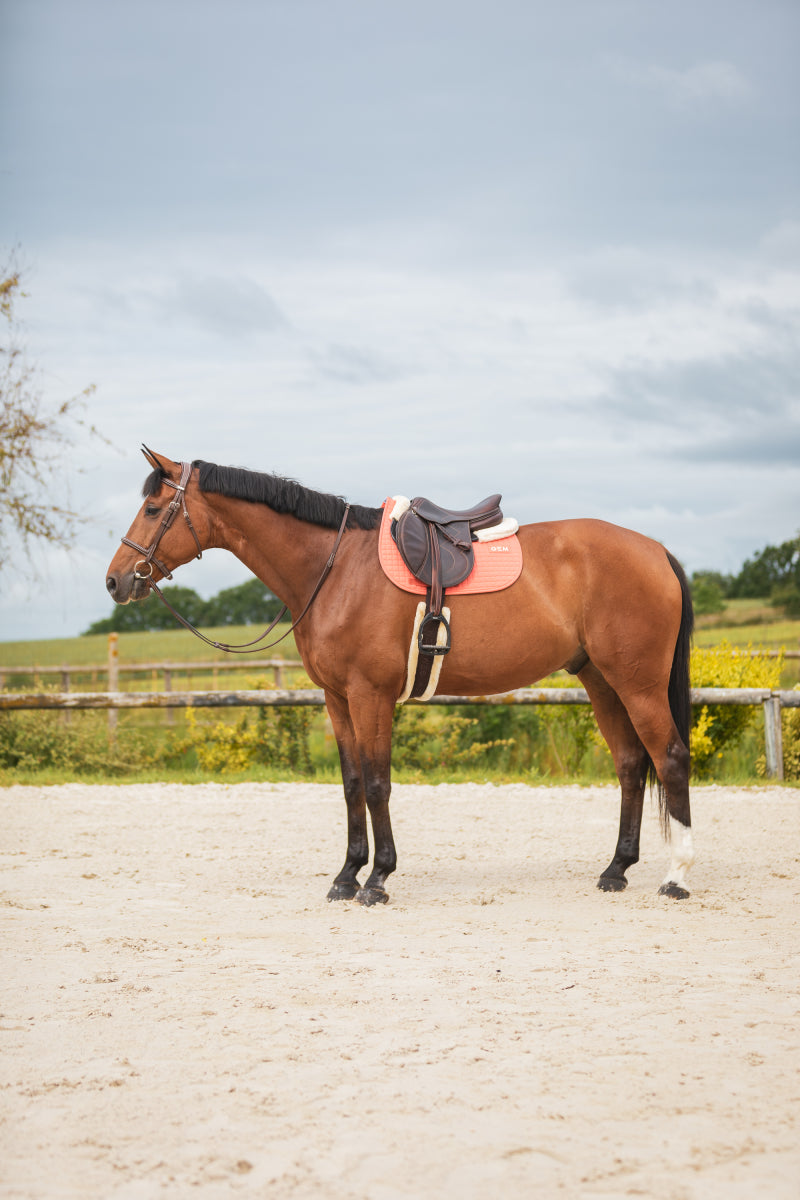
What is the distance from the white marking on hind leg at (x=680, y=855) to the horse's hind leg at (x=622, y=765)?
0.95 feet

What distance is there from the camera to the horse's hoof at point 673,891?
16.0ft

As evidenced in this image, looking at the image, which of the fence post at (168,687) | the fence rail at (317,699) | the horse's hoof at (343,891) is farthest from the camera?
the fence post at (168,687)

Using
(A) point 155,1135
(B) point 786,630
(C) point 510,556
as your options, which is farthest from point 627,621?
(B) point 786,630

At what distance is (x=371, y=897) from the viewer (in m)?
4.89

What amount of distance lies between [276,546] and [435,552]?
877 millimetres

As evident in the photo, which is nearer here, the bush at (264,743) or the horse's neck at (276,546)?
the horse's neck at (276,546)

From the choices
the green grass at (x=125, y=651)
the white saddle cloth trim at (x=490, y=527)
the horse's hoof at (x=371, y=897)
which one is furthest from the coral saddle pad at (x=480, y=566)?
the green grass at (x=125, y=651)

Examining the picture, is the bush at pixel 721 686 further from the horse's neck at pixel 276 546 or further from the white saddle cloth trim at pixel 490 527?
the horse's neck at pixel 276 546

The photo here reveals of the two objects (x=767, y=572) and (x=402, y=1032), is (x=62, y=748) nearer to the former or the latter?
(x=402, y=1032)

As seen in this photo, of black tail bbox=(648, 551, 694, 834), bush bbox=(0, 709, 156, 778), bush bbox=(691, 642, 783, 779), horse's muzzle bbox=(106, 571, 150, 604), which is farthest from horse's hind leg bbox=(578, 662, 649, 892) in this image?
bush bbox=(0, 709, 156, 778)

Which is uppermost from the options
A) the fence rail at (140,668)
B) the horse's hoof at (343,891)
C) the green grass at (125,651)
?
the green grass at (125,651)

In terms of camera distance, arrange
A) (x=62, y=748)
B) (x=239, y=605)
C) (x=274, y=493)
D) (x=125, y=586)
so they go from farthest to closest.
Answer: (x=239, y=605) → (x=62, y=748) → (x=274, y=493) → (x=125, y=586)

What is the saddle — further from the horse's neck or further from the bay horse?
the horse's neck

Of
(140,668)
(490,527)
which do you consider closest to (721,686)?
(490,527)
